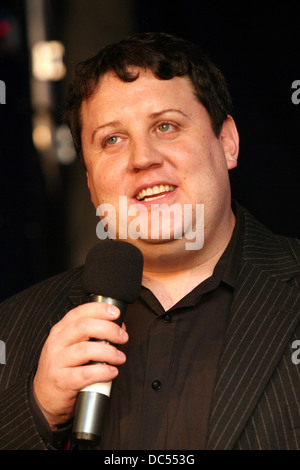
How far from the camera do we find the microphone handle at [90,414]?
4.47 ft

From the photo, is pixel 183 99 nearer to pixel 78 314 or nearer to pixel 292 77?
pixel 292 77

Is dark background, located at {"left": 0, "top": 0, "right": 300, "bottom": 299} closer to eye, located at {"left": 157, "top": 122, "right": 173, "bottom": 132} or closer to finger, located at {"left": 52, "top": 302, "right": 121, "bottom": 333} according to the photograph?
eye, located at {"left": 157, "top": 122, "right": 173, "bottom": 132}

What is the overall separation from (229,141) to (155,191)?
0.41 meters

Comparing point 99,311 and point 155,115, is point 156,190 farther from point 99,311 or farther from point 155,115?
point 99,311

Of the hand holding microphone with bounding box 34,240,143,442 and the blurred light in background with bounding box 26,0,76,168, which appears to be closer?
the hand holding microphone with bounding box 34,240,143,442

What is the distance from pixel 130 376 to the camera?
183cm

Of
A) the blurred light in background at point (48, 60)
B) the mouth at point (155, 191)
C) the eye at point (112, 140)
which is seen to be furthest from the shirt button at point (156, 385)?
the blurred light in background at point (48, 60)

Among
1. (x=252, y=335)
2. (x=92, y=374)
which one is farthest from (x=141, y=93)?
(x=92, y=374)

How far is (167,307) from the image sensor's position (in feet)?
6.51

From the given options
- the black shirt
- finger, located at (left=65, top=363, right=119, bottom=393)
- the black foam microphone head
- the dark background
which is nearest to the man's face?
the black shirt

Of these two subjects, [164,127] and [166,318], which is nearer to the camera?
[166,318]

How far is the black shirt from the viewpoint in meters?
1.70

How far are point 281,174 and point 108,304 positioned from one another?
3.93 feet

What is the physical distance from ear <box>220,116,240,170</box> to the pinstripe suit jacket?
0.19 meters
